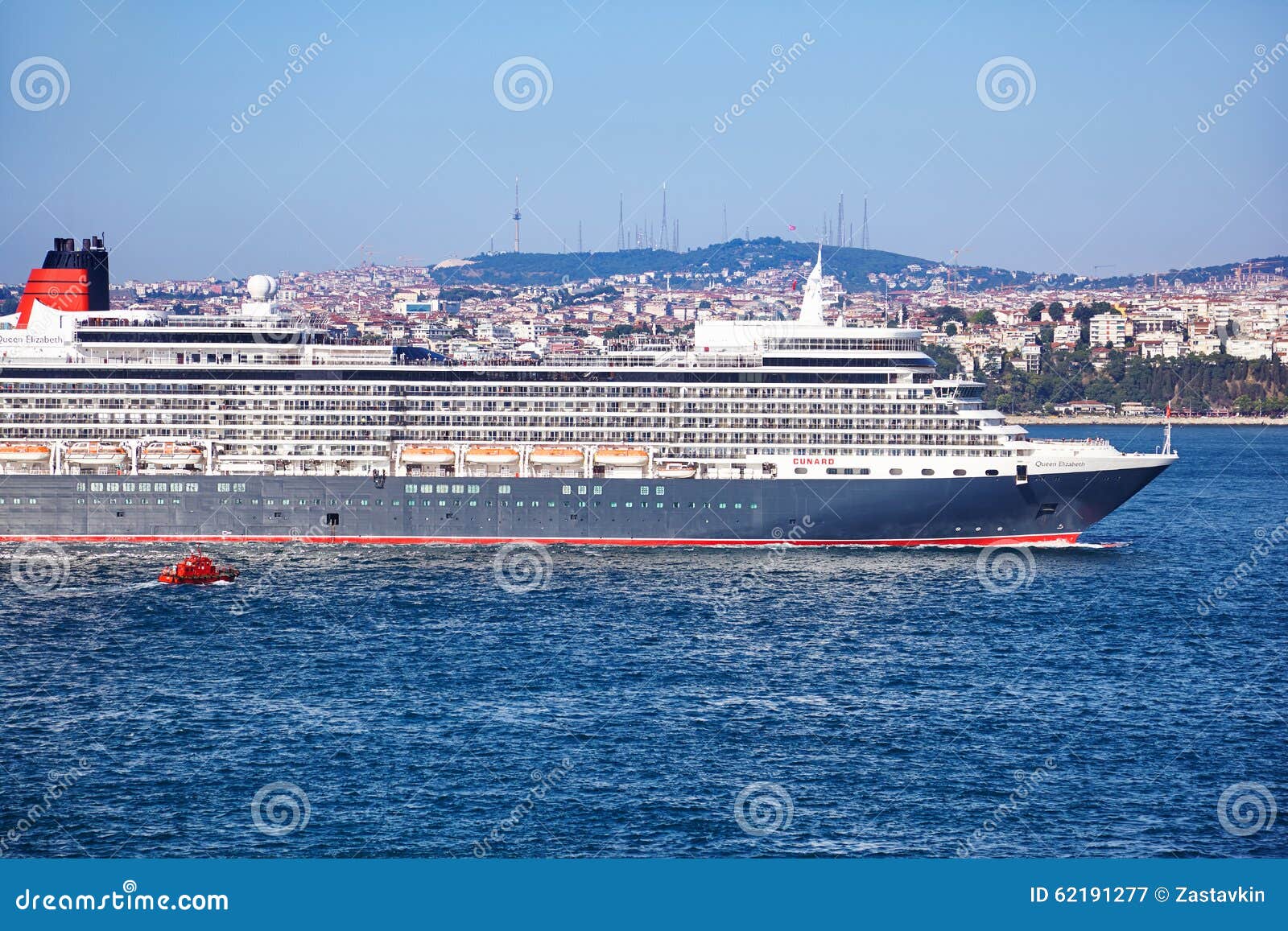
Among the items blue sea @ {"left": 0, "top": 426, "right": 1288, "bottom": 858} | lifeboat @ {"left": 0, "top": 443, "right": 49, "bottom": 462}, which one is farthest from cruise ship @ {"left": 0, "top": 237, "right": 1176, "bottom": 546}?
blue sea @ {"left": 0, "top": 426, "right": 1288, "bottom": 858}

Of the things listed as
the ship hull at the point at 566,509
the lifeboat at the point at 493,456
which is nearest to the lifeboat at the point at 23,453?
the ship hull at the point at 566,509

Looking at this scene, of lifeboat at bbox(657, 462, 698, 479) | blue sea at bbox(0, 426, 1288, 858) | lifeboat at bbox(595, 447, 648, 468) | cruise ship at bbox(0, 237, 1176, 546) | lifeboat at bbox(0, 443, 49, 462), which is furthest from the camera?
lifeboat at bbox(0, 443, 49, 462)

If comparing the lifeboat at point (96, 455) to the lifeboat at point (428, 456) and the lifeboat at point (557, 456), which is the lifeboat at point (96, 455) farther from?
the lifeboat at point (557, 456)

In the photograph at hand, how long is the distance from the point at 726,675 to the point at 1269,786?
459 inches

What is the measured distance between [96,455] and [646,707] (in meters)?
29.7

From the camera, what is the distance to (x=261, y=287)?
2318 inches

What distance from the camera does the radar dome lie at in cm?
5834

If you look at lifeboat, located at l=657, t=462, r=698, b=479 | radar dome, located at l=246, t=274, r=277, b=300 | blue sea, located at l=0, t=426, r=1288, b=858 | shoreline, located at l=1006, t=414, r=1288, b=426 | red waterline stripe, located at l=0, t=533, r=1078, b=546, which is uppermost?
radar dome, located at l=246, t=274, r=277, b=300

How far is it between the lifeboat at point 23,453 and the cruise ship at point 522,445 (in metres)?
0.06

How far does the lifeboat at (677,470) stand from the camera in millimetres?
52812

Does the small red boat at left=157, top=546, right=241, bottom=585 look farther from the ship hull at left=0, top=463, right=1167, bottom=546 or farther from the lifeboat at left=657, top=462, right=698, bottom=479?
the lifeboat at left=657, top=462, right=698, bottom=479

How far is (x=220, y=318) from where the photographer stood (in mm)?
56656

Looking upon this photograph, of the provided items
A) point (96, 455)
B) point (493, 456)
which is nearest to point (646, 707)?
point (493, 456)

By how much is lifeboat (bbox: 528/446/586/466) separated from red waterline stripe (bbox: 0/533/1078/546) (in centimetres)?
291
